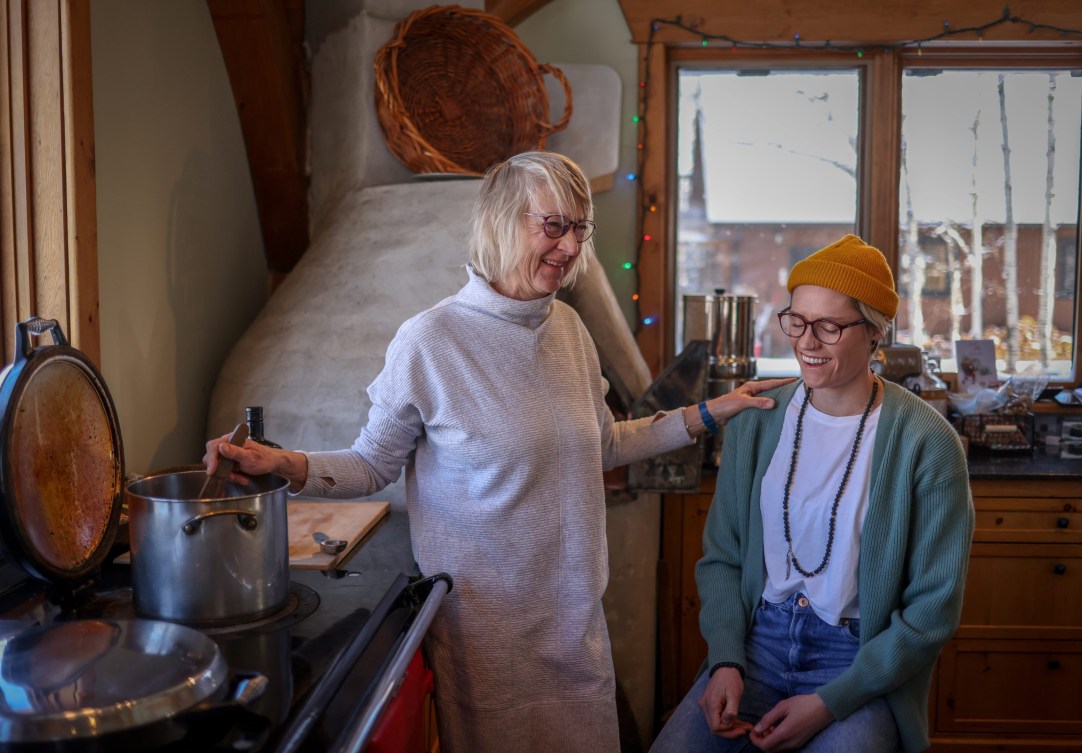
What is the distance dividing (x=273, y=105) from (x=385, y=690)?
6.70ft

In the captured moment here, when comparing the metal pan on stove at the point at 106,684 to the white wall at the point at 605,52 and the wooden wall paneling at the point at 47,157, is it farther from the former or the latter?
the white wall at the point at 605,52

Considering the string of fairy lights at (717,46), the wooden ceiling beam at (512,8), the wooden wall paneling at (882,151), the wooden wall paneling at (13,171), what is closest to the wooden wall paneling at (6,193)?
the wooden wall paneling at (13,171)

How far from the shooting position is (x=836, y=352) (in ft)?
5.60

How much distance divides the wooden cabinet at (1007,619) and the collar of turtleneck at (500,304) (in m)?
1.36

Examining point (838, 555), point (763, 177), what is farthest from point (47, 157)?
point (763, 177)

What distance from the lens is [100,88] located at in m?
2.04

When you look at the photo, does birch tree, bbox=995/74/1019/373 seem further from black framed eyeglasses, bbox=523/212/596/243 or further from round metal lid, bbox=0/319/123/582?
round metal lid, bbox=0/319/123/582

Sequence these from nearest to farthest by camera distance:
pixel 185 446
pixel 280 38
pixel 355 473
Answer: pixel 355 473 < pixel 185 446 < pixel 280 38

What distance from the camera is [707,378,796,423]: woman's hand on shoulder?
1.91 m

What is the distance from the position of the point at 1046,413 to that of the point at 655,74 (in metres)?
1.71

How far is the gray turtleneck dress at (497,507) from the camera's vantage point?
168cm

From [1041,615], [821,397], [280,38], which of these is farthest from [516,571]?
[1041,615]

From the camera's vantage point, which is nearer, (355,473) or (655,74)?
(355,473)

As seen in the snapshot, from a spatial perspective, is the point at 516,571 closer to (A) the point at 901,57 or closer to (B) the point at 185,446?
(B) the point at 185,446
